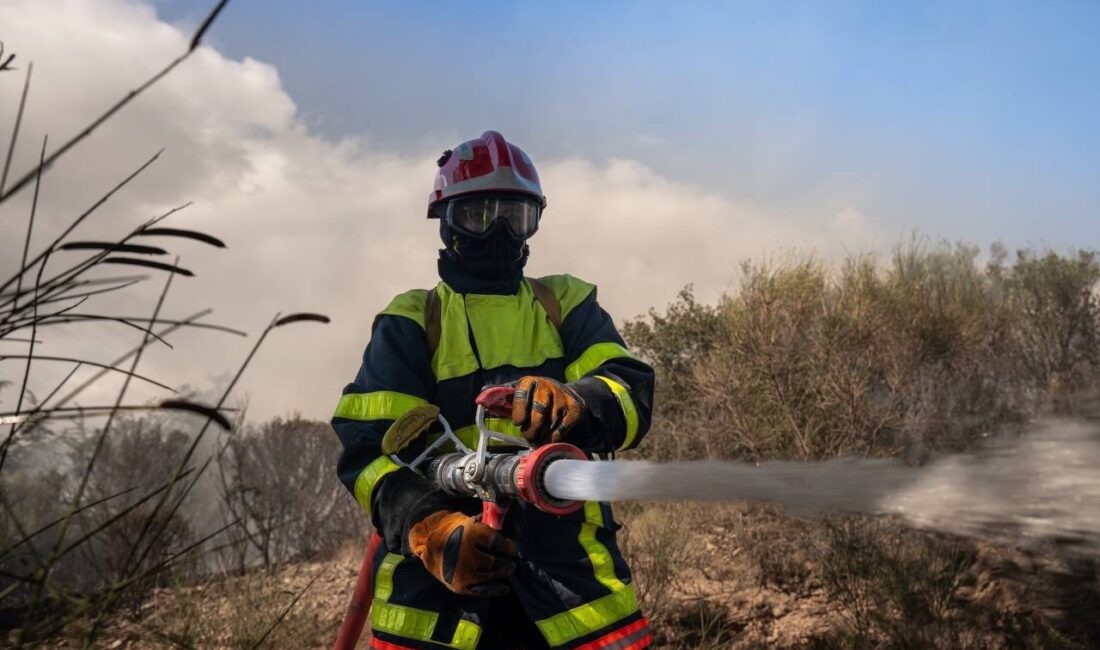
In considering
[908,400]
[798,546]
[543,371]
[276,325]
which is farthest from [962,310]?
[276,325]

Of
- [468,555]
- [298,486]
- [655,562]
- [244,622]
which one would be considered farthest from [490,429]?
[298,486]

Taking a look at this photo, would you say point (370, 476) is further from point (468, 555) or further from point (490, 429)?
point (468, 555)

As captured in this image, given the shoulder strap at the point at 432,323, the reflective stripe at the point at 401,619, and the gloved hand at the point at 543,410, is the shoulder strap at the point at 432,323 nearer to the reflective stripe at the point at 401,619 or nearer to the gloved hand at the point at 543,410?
the gloved hand at the point at 543,410

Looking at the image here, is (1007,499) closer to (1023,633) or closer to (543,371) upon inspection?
(543,371)

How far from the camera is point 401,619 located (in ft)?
7.91

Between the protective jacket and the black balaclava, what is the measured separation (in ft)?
0.12

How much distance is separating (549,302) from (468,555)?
0.98 metres

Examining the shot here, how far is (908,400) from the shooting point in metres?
6.50

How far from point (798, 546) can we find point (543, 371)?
11.7 feet

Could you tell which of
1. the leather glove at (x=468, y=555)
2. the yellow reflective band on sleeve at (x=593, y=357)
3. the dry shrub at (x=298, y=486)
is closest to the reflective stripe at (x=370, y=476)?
the leather glove at (x=468, y=555)

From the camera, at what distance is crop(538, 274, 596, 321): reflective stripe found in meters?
2.89

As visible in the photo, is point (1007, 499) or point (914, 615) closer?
point (1007, 499)

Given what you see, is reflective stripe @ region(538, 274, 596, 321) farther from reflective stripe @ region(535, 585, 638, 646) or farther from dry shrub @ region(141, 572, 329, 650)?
dry shrub @ region(141, 572, 329, 650)

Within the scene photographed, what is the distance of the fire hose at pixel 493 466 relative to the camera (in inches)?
82.8
